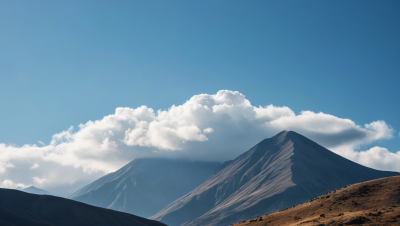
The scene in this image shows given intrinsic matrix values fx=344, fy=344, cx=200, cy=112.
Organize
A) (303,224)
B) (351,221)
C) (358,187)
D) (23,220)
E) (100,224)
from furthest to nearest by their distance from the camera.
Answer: (100,224) → (23,220) → (358,187) → (303,224) → (351,221)

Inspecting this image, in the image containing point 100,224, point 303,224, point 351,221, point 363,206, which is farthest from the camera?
→ point 100,224

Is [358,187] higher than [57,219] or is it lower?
lower

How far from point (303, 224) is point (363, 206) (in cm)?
1918

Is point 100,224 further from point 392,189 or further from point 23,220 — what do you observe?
point 392,189

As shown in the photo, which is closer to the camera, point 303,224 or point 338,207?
point 303,224

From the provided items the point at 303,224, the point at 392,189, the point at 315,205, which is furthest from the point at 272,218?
the point at 392,189

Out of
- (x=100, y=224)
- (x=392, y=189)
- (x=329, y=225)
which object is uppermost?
(x=100, y=224)

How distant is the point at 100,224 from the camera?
196000mm

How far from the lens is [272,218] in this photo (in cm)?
7231

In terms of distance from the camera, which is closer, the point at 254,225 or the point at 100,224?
the point at 254,225

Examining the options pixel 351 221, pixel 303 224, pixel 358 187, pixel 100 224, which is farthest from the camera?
pixel 100 224

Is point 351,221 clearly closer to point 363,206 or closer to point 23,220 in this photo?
point 363,206

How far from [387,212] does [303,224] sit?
13308mm

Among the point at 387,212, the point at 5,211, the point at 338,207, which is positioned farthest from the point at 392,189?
the point at 5,211
